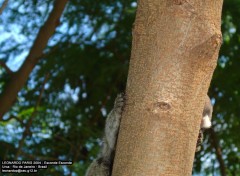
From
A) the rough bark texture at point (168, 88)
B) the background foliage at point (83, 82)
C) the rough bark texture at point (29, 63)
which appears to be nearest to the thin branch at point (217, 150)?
the background foliage at point (83, 82)

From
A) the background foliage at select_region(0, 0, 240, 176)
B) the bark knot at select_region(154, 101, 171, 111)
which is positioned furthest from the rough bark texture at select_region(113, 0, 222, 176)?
the background foliage at select_region(0, 0, 240, 176)

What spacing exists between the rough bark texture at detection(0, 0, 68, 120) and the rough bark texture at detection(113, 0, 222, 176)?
115 inches

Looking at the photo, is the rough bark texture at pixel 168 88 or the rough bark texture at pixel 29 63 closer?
the rough bark texture at pixel 168 88

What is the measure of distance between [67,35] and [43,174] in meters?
1.98

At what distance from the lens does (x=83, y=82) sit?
212 inches

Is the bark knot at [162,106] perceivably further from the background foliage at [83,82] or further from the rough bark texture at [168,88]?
the background foliage at [83,82]

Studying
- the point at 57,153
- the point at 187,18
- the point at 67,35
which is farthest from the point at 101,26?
the point at 187,18

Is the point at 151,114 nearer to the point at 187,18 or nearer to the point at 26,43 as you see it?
the point at 187,18

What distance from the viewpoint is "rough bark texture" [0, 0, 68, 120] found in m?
4.55

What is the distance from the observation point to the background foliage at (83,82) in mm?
4633

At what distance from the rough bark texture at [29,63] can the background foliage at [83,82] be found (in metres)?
0.18

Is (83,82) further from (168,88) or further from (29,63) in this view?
(168,88)

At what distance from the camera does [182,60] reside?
167 centimetres

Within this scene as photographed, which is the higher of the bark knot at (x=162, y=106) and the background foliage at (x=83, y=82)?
the background foliage at (x=83, y=82)
